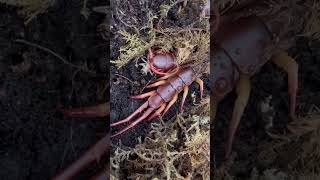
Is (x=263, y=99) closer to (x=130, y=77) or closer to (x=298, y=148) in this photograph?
(x=298, y=148)

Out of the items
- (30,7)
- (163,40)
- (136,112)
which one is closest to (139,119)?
(136,112)

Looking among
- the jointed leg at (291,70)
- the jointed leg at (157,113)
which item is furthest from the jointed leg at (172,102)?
the jointed leg at (291,70)

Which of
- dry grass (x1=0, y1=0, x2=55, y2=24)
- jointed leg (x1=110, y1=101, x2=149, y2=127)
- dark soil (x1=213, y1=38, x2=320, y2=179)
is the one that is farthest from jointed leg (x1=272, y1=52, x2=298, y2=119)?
dry grass (x1=0, y1=0, x2=55, y2=24)

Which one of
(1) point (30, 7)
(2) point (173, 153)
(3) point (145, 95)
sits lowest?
(2) point (173, 153)

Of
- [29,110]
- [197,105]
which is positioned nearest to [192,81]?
[197,105]

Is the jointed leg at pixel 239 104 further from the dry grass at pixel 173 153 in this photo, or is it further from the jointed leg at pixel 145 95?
the jointed leg at pixel 145 95

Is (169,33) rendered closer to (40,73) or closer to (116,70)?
(116,70)

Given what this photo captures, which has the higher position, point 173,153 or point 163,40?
point 163,40
